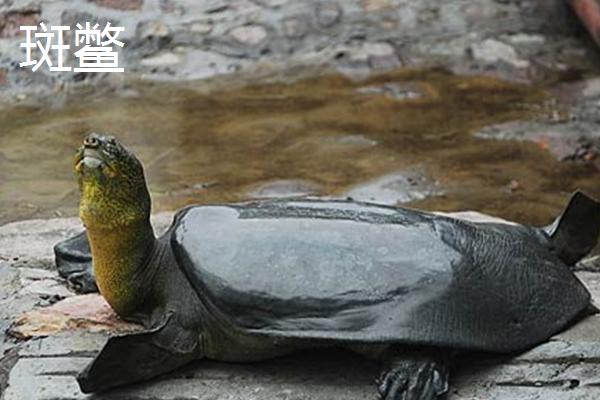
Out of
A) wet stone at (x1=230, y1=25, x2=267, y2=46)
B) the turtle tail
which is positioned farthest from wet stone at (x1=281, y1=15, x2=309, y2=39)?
the turtle tail

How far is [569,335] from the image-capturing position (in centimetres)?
261

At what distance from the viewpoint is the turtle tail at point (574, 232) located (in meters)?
2.86

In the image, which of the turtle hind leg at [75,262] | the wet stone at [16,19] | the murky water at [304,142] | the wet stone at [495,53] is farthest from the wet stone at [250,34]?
the turtle hind leg at [75,262]

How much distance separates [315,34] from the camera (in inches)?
287

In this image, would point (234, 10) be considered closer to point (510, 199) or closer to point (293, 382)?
point (510, 199)

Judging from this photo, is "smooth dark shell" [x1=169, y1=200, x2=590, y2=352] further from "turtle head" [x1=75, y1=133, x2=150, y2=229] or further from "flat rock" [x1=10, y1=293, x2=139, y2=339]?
"flat rock" [x1=10, y1=293, x2=139, y2=339]

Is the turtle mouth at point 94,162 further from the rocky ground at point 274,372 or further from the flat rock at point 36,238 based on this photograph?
the flat rock at point 36,238

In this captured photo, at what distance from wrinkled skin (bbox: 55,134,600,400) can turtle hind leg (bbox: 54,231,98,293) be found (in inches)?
13.1

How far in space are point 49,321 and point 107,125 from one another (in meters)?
3.35

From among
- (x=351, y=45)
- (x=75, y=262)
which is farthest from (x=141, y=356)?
(x=351, y=45)

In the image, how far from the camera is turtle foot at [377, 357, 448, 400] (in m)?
2.38

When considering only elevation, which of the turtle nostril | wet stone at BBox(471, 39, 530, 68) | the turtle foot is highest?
the turtle nostril

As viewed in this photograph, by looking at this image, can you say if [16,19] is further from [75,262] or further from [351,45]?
[75,262]

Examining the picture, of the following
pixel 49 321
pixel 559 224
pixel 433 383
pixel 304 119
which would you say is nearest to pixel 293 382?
pixel 433 383
